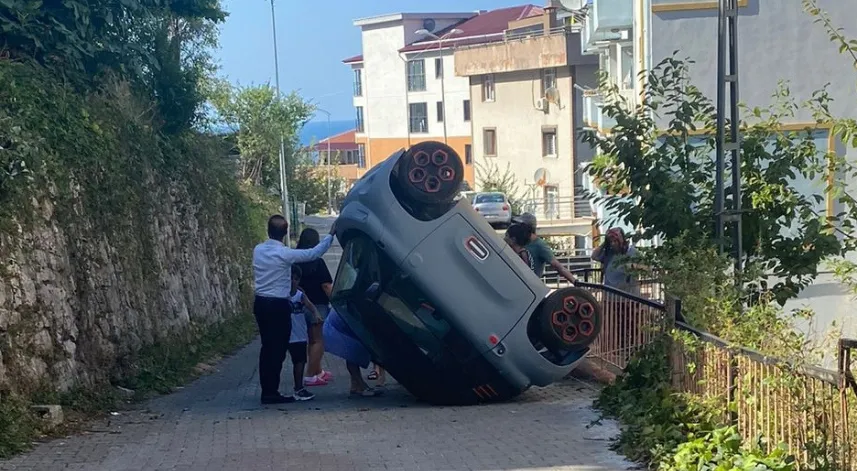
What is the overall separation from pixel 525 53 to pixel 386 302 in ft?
163

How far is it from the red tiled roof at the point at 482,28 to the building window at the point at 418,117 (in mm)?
4238

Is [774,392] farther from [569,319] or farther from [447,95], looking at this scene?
[447,95]

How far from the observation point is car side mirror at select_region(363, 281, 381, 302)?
9.67 meters

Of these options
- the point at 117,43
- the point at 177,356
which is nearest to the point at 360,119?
the point at 117,43

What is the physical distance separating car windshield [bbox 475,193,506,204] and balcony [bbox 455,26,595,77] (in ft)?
26.7

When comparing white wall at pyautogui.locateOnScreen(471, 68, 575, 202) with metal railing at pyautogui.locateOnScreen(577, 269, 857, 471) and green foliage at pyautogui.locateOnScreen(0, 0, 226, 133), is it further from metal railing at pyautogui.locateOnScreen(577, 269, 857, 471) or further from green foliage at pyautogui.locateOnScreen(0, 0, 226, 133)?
metal railing at pyautogui.locateOnScreen(577, 269, 857, 471)

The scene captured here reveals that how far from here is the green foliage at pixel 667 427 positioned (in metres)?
A: 6.13

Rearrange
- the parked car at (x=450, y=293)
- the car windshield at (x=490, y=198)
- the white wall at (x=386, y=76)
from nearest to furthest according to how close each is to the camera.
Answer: the parked car at (x=450, y=293), the car windshield at (x=490, y=198), the white wall at (x=386, y=76)

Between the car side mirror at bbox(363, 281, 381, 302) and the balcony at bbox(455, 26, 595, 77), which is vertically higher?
the balcony at bbox(455, 26, 595, 77)

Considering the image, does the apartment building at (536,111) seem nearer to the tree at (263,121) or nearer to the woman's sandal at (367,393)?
the tree at (263,121)

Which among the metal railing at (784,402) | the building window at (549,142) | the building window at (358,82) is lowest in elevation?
the metal railing at (784,402)

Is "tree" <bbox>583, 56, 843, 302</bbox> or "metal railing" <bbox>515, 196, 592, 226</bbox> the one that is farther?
"metal railing" <bbox>515, 196, 592, 226</bbox>

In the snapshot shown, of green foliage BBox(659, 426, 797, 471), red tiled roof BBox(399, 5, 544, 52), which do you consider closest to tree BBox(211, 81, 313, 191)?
red tiled roof BBox(399, 5, 544, 52)

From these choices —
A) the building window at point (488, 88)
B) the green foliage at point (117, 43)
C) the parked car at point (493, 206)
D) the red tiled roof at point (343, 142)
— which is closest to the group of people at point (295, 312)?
the green foliage at point (117, 43)
